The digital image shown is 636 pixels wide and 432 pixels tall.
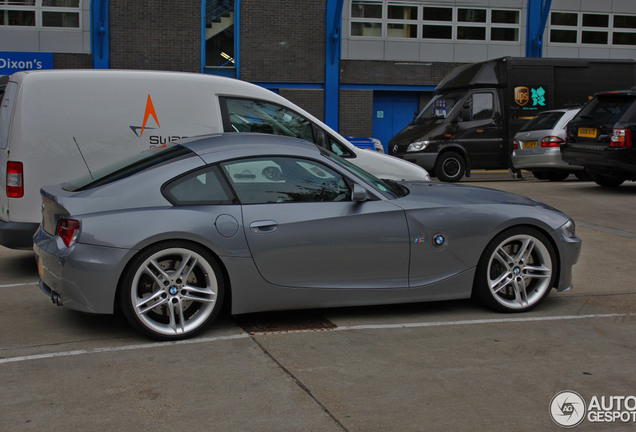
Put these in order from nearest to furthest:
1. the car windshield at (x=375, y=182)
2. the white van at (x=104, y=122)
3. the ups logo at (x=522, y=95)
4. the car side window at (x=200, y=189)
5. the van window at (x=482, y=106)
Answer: the car side window at (x=200, y=189), the car windshield at (x=375, y=182), the white van at (x=104, y=122), the van window at (x=482, y=106), the ups logo at (x=522, y=95)

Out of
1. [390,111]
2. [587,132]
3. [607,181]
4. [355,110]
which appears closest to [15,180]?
[587,132]

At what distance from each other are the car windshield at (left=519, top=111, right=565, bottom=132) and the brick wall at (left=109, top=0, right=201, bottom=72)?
11.2 meters

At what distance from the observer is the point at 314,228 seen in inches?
200

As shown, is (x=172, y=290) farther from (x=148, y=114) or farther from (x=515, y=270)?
(x=148, y=114)

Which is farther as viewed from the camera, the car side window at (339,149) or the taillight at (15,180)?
the car side window at (339,149)

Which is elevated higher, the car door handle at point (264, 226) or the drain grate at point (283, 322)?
the car door handle at point (264, 226)

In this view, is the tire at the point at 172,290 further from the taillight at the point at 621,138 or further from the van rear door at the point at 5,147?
the taillight at the point at 621,138

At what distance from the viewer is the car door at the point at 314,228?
5000 millimetres

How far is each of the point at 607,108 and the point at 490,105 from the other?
393cm

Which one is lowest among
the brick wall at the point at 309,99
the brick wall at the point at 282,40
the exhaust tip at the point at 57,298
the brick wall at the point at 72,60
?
the exhaust tip at the point at 57,298

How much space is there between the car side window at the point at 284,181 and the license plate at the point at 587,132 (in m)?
9.70

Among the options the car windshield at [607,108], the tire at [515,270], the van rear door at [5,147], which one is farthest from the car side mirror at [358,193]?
the car windshield at [607,108]

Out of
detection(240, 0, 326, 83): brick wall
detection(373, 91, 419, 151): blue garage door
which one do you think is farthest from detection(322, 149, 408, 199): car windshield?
detection(373, 91, 419, 151): blue garage door

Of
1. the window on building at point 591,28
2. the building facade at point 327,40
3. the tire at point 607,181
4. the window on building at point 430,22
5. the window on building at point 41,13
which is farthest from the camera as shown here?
the window on building at point 591,28
